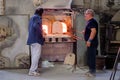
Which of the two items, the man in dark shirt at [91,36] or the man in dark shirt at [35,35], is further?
the man in dark shirt at [35,35]

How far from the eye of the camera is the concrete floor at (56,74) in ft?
37.3

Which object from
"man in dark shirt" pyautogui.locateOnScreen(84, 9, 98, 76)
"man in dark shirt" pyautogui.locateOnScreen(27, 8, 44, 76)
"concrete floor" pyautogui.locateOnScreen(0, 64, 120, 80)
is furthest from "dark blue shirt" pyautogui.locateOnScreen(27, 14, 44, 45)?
"man in dark shirt" pyautogui.locateOnScreen(84, 9, 98, 76)

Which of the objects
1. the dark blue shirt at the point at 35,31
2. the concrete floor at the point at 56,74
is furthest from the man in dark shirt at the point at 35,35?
the concrete floor at the point at 56,74

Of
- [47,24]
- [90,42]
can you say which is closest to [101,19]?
[47,24]

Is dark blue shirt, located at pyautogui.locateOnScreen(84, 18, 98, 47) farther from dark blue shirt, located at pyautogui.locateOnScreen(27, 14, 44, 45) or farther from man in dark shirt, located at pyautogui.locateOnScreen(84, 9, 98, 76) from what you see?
dark blue shirt, located at pyautogui.locateOnScreen(27, 14, 44, 45)

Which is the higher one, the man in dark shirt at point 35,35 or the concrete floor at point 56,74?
the man in dark shirt at point 35,35

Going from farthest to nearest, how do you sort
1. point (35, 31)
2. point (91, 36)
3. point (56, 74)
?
point (56, 74) < point (35, 31) < point (91, 36)

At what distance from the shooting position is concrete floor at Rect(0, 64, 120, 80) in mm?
11373

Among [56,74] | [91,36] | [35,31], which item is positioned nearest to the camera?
[91,36]

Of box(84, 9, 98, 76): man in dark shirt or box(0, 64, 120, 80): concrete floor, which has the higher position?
box(84, 9, 98, 76): man in dark shirt

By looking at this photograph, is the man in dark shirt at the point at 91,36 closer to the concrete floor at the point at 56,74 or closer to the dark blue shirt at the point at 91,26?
the dark blue shirt at the point at 91,26

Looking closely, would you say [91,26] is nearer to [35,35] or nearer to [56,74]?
[35,35]

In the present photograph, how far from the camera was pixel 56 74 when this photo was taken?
1203 centimetres

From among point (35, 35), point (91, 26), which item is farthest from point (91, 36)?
point (35, 35)
